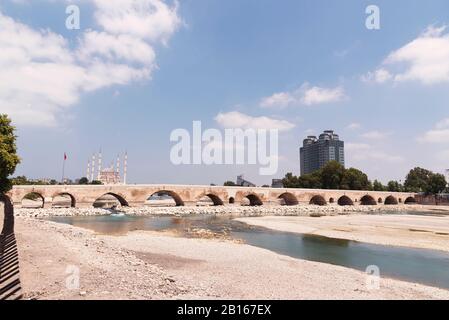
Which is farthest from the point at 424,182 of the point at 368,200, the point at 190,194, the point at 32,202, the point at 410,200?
the point at 32,202

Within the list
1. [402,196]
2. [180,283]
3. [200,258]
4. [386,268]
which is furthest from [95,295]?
[402,196]

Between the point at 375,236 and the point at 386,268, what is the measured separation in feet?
40.3

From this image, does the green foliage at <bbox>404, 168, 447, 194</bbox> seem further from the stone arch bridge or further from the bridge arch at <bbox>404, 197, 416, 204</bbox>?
the stone arch bridge

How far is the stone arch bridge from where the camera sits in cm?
4941

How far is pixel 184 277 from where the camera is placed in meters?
12.1

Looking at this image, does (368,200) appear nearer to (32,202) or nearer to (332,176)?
(332,176)

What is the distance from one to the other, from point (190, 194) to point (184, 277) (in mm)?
50790

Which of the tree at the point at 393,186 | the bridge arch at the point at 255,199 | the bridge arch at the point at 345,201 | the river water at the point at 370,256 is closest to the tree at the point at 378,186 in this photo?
the tree at the point at 393,186

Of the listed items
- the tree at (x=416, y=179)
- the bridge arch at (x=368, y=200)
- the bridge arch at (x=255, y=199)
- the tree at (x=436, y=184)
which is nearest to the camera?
the bridge arch at (x=255, y=199)

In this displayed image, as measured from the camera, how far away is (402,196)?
342ft

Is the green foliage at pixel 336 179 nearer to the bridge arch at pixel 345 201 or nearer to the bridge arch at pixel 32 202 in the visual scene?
the bridge arch at pixel 345 201

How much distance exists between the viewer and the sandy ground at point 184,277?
30.3 ft

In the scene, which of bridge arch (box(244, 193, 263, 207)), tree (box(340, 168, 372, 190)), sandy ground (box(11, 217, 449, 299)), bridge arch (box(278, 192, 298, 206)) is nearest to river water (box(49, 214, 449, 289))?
sandy ground (box(11, 217, 449, 299))
